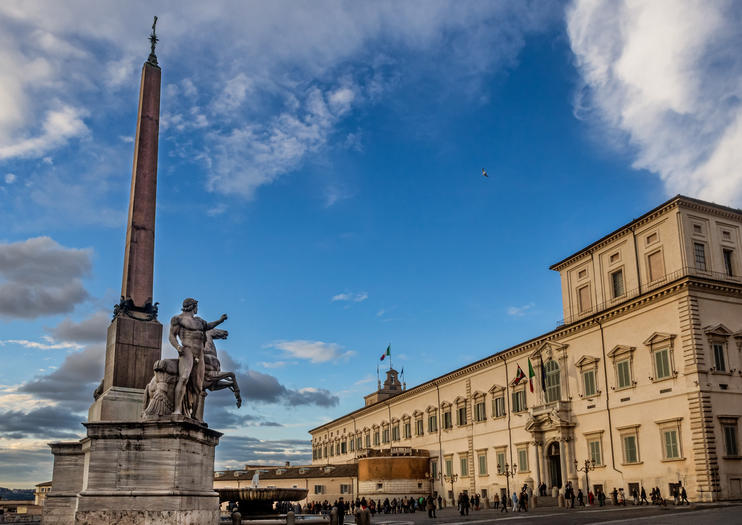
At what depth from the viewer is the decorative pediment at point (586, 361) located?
37.6 m

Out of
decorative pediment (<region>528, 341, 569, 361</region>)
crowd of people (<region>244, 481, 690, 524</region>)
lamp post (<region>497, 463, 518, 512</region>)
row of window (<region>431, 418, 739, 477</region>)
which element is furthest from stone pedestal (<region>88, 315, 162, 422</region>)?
lamp post (<region>497, 463, 518, 512</region>)

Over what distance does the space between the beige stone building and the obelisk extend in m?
25.2

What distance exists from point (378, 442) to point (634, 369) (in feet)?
138

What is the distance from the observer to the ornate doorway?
40.1m

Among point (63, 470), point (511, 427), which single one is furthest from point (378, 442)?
point (63, 470)

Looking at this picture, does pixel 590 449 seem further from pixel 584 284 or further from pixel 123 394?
pixel 123 394

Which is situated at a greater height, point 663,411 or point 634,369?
point 634,369

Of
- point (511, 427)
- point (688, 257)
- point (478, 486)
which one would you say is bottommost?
point (478, 486)

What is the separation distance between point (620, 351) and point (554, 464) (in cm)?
933

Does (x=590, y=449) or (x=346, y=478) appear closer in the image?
(x=590, y=449)

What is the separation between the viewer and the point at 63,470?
48.2ft

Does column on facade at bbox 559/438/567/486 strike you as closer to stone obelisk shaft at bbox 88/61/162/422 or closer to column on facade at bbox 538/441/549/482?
column on facade at bbox 538/441/549/482

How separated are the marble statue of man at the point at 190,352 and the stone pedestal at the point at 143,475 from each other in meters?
0.57

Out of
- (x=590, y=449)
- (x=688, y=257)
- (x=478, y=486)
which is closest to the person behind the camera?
(x=688, y=257)
